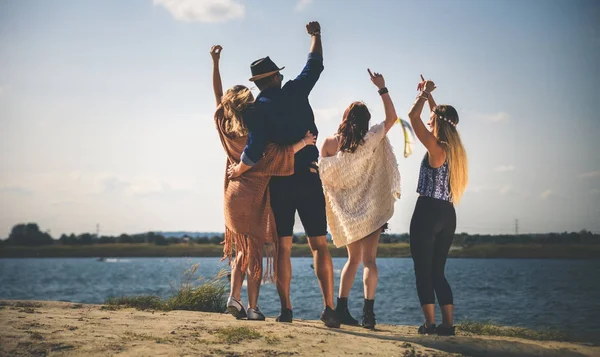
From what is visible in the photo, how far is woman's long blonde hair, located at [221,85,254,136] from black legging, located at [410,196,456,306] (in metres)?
1.98

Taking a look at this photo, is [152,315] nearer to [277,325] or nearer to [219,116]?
[277,325]

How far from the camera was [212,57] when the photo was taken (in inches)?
250

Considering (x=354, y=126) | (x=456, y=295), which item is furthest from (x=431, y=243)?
(x=456, y=295)

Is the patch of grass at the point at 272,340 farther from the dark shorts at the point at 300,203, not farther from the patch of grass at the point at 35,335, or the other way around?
the patch of grass at the point at 35,335

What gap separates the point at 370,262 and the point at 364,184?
83 cm

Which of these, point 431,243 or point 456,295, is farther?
point 456,295

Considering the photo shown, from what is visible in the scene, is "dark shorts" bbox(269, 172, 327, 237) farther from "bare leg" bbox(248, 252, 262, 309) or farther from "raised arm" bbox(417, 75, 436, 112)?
"raised arm" bbox(417, 75, 436, 112)

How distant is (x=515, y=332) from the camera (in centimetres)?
619

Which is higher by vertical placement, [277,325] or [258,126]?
[258,126]

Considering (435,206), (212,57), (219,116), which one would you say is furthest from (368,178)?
(212,57)

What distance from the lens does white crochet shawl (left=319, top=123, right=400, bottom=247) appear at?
5969mm

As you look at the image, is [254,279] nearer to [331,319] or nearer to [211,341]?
[331,319]

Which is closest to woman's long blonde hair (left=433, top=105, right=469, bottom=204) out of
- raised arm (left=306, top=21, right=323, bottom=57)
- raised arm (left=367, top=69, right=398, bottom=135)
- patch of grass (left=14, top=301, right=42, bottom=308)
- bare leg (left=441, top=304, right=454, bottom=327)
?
raised arm (left=367, top=69, right=398, bottom=135)

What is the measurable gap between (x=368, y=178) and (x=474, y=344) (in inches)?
78.6
